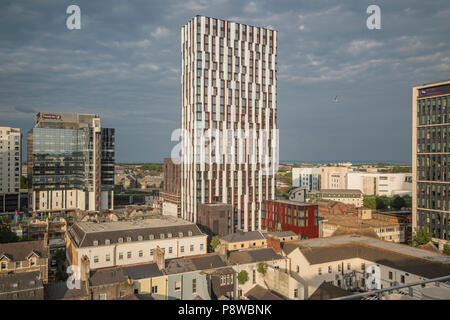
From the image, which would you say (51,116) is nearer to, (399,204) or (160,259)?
(160,259)

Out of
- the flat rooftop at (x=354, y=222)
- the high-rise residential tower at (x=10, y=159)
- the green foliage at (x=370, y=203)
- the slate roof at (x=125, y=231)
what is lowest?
the green foliage at (x=370, y=203)

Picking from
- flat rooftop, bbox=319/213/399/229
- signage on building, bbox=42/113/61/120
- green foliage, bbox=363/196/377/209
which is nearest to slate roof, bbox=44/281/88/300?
flat rooftop, bbox=319/213/399/229

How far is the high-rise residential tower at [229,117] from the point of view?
3578 inches

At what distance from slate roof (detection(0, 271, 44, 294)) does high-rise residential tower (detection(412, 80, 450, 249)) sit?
266 ft

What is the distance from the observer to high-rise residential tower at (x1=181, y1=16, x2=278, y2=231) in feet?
298

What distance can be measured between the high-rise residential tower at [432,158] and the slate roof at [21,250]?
81.0 metres

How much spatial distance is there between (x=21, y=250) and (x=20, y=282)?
19.5 metres

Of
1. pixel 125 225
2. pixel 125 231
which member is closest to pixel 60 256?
pixel 125 225

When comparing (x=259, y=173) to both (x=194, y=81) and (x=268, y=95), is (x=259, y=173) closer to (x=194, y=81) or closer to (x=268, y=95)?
(x=268, y=95)

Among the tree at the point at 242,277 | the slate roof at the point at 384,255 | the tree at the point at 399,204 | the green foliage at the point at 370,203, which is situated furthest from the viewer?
the green foliage at the point at 370,203

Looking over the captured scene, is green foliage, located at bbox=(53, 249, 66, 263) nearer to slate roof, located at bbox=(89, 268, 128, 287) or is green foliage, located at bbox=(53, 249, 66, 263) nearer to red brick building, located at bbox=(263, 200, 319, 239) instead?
slate roof, located at bbox=(89, 268, 128, 287)

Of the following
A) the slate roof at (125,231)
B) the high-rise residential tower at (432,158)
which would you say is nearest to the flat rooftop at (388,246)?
the slate roof at (125,231)

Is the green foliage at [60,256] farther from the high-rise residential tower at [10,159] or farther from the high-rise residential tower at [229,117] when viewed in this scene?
the high-rise residential tower at [10,159]
